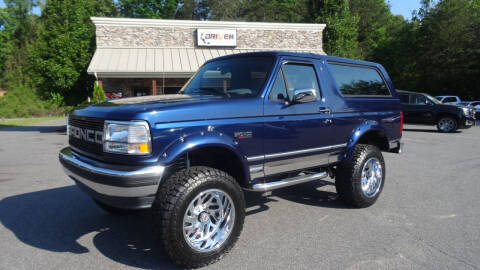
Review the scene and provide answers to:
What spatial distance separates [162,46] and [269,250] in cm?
1807

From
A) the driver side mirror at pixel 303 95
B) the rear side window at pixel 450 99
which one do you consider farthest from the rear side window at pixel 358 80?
the rear side window at pixel 450 99

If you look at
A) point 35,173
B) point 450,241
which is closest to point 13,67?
point 35,173

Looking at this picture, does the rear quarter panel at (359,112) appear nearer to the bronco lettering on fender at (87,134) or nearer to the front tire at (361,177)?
the front tire at (361,177)

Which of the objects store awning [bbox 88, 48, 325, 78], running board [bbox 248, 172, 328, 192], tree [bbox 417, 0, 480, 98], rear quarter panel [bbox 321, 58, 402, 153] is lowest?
running board [bbox 248, 172, 328, 192]

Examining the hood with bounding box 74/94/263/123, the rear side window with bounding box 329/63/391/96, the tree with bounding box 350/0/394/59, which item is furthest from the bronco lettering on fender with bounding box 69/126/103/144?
the tree with bounding box 350/0/394/59

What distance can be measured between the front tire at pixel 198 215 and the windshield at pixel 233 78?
3.46ft

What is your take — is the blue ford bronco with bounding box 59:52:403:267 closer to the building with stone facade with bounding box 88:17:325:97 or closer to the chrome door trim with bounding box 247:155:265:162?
the chrome door trim with bounding box 247:155:265:162

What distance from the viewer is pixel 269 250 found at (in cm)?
340

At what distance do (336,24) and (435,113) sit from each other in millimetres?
12866

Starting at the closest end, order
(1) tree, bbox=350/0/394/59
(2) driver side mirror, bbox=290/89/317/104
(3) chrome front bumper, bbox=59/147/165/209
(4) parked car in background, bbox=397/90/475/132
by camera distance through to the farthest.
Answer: (3) chrome front bumper, bbox=59/147/165/209 → (2) driver side mirror, bbox=290/89/317/104 → (4) parked car in background, bbox=397/90/475/132 → (1) tree, bbox=350/0/394/59

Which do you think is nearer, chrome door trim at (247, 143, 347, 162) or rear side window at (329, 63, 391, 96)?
chrome door trim at (247, 143, 347, 162)

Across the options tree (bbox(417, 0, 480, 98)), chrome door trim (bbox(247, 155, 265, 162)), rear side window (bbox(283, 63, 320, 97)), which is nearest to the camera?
chrome door trim (bbox(247, 155, 265, 162))

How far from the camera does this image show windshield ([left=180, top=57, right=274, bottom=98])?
374 centimetres

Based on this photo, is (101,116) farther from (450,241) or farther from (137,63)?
(137,63)
